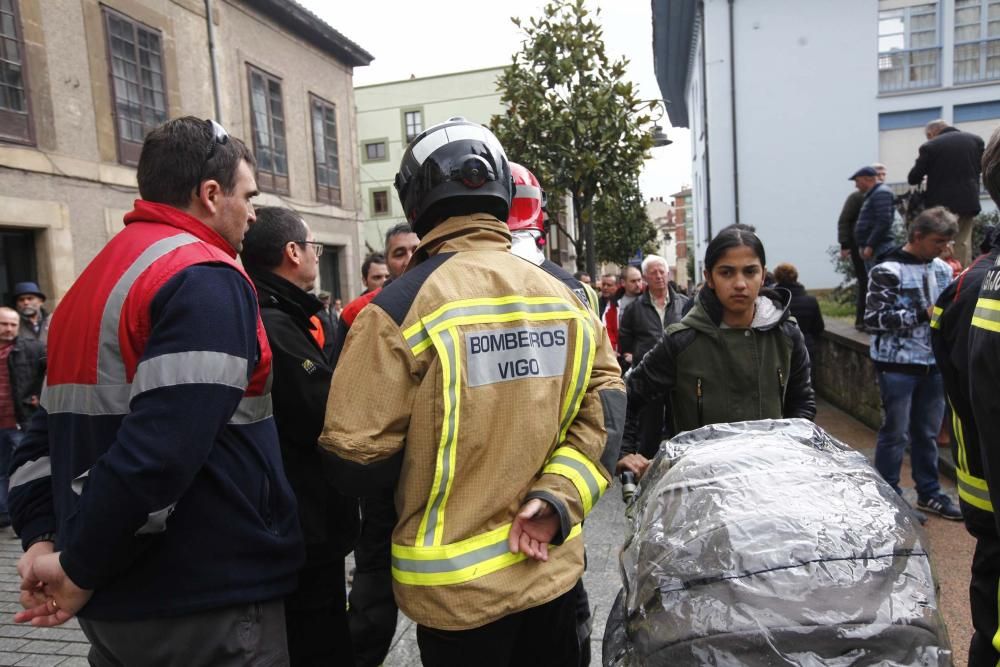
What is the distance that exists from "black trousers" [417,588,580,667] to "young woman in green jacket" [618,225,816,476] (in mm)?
967

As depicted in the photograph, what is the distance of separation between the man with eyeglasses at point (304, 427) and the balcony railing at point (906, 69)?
65.0ft

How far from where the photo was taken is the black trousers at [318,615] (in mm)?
2354

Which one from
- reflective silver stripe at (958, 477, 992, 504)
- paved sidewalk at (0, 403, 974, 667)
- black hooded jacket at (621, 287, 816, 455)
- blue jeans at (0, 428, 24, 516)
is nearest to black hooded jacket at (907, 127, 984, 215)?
paved sidewalk at (0, 403, 974, 667)

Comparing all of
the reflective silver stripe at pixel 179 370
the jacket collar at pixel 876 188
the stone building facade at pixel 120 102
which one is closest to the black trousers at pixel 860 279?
the jacket collar at pixel 876 188

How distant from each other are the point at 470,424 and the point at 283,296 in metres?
1.11

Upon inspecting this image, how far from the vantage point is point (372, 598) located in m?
2.86

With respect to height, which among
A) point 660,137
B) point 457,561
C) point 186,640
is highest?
point 660,137

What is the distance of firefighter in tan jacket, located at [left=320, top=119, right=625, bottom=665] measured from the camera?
157 cm

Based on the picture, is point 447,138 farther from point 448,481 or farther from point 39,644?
point 39,644

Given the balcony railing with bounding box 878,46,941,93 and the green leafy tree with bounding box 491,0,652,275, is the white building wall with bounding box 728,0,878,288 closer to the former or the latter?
the balcony railing with bounding box 878,46,941,93

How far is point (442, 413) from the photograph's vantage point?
61.6 inches

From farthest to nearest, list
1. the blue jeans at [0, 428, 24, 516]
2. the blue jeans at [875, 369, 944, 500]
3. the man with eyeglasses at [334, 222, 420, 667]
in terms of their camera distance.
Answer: the blue jeans at [0, 428, 24, 516] → the blue jeans at [875, 369, 944, 500] → the man with eyeglasses at [334, 222, 420, 667]

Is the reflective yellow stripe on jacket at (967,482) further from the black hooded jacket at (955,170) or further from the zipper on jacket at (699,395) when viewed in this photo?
the black hooded jacket at (955,170)

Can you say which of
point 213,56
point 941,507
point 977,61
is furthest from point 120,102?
point 977,61
